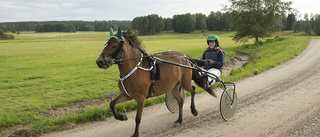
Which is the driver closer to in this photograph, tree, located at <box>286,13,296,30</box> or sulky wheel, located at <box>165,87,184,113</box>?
sulky wheel, located at <box>165,87,184,113</box>

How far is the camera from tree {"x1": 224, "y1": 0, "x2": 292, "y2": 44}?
2980 cm

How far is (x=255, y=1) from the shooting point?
30094 millimetres

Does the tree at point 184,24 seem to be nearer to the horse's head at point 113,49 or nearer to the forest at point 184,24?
the forest at point 184,24

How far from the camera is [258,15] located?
99.5 ft

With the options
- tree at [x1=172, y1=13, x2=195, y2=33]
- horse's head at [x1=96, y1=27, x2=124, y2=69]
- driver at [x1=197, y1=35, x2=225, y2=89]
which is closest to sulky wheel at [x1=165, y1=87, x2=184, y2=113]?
driver at [x1=197, y1=35, x2=225, y2=89]

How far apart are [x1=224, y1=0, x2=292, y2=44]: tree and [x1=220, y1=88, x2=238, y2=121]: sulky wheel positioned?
2633 centimetres

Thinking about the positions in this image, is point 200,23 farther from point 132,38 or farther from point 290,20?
point 132,38

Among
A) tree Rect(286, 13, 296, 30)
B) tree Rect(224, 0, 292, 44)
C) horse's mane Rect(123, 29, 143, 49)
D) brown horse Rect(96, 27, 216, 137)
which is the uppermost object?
tree Rect(286, 13, 296, 30)

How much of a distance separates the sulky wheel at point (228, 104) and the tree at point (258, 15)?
26329 mm

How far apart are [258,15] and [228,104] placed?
28558 millimetres

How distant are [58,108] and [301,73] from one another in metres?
11.1

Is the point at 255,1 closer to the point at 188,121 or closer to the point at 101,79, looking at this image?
the point at 101,79

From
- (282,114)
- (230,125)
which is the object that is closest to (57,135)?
(230,125)

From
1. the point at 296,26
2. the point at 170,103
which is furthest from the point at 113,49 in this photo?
the point at 296,26
